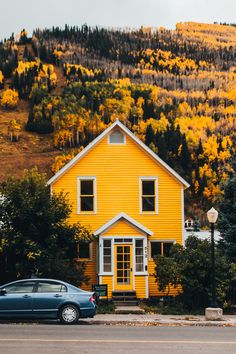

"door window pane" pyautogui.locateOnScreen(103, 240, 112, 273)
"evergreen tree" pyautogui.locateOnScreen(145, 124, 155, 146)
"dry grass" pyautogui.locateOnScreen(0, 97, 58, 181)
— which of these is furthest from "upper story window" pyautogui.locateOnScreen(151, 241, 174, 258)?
"evergreen tree" pyautogui.locateOnScreen(145, 124, 155, 146)

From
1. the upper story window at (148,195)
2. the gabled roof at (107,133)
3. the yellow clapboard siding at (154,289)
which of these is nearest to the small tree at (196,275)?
the yellow clapboard siding at (154,289)

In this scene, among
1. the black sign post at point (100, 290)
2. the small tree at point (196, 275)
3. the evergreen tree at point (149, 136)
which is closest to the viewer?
the small tree at point (196, 275)

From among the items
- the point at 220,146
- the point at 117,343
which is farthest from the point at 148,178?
the point at 220,146

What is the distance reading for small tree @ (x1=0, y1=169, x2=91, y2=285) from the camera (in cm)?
2831

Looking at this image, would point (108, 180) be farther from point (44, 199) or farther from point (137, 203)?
point (44, 199)

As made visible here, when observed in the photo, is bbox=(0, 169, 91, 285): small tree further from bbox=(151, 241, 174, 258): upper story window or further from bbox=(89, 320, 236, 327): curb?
bbox=(89, 320, 236, 327): curb

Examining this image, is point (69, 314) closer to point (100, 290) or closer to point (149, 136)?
point (100, 290)

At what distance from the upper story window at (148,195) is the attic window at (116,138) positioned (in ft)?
7.51

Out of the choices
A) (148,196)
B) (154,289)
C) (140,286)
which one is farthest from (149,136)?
(140,286)

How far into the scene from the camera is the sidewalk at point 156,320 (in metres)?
22.4

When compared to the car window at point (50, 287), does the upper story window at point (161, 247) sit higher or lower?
higher

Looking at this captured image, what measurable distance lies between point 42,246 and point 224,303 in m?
8.33

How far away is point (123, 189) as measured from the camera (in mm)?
33719

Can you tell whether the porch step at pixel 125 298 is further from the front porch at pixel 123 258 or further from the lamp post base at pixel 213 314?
the lamp post base at pixel 213 314
